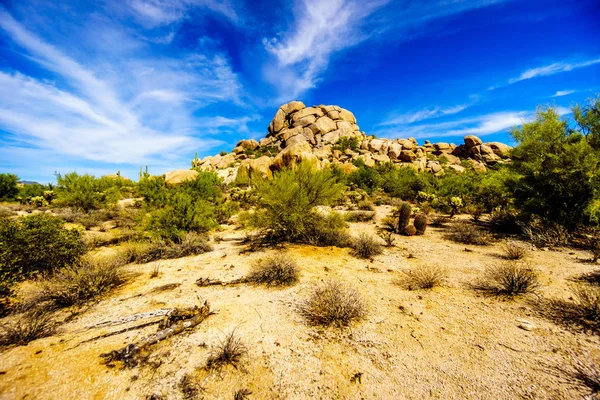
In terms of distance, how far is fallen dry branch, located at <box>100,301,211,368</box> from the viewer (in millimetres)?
2895

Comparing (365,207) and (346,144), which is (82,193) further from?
(346,144)

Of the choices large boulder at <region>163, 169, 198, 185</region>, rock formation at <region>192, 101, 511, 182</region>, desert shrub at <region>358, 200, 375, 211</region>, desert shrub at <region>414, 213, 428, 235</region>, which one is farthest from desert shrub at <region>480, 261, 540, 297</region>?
rock formation at <region>192, 101, 511, 182</region>

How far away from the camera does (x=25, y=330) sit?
10.4 feet

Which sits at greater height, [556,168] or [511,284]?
[556,168]

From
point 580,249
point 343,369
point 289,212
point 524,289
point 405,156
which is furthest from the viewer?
point 405,156

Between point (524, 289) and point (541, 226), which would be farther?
point (541, 226)

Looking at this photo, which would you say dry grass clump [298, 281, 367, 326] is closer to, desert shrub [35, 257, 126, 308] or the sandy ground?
the sandy ground

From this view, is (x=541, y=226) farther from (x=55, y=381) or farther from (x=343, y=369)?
(x=55, y=381)

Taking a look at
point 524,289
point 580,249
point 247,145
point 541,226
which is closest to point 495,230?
point 541,226

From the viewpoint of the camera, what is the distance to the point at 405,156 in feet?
138

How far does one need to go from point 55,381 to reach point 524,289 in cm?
675

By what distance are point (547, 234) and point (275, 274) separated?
8.28 meters

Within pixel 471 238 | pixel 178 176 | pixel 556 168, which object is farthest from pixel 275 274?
pixel 178 176

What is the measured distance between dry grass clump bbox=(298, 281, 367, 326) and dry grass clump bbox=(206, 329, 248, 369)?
44.8 inches
